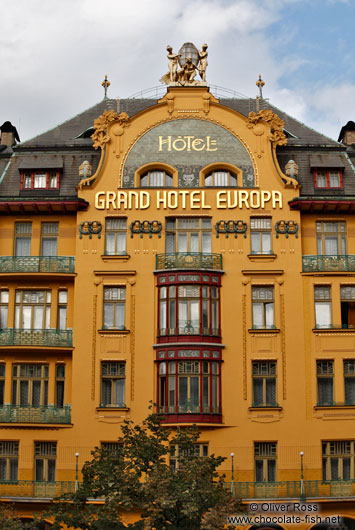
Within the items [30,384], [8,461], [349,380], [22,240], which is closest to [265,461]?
[349,380]

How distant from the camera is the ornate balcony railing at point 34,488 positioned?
42.6 metres

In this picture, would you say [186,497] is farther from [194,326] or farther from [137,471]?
[194,326]

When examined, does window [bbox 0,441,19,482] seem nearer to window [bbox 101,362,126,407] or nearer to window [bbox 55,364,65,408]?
window [bbox 55,364,65,408]

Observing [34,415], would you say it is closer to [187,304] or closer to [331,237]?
[187,304]

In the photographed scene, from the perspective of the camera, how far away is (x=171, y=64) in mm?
49406

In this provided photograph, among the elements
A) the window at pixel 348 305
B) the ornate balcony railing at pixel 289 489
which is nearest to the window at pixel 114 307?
the ornate balcony railing at pixel 289 489

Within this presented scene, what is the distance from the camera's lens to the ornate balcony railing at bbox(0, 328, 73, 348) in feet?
147

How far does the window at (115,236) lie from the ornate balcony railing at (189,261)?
7.01ft

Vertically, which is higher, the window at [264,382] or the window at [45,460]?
the window at [264,382]

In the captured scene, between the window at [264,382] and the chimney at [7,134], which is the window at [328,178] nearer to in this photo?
the window at [264,382]

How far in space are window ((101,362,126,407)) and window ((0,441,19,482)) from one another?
511 cm

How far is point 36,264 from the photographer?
150 feet

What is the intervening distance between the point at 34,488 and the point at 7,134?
21459 mm

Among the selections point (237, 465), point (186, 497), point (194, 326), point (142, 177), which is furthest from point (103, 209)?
point (186, 497)
